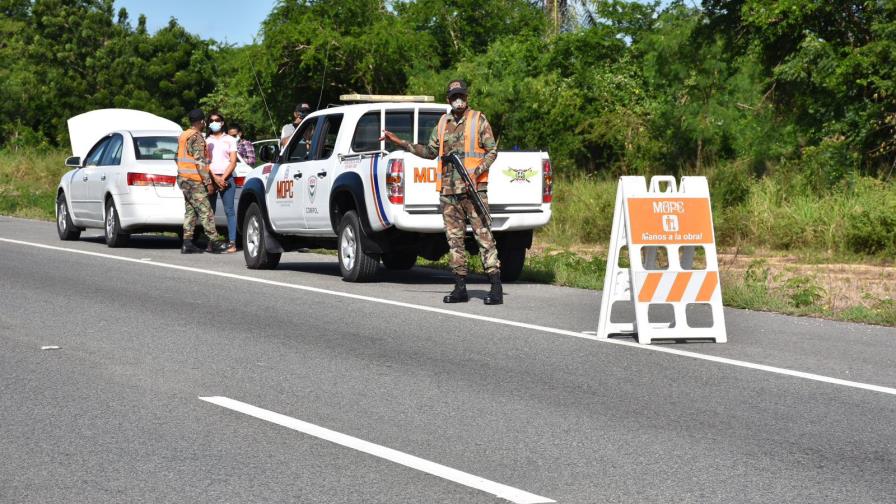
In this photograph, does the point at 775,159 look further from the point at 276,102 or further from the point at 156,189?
the point at 276,102

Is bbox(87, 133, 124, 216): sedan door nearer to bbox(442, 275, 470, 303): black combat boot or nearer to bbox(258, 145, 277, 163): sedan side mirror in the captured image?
bbox(258, 145, 277, 163): sedan side mirror

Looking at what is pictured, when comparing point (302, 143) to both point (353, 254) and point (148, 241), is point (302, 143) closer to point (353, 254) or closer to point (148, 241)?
point (353, 254)

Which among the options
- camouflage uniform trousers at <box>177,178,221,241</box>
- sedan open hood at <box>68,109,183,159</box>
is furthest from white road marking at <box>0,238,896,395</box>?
sedan open hood at <box>68,109,183,159</box>

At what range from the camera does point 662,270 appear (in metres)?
10.2

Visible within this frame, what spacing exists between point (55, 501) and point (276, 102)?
34.0 meters

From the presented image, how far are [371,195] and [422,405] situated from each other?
621 centimetres

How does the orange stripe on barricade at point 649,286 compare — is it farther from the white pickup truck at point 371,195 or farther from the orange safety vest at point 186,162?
the orange safety vest at point 186,162

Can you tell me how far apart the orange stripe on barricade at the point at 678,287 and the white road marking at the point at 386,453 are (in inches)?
153

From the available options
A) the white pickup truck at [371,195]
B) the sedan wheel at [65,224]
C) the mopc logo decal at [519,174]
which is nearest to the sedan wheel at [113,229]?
the sedan wheel at [65,224]

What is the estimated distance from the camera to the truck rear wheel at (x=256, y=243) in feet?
52.3

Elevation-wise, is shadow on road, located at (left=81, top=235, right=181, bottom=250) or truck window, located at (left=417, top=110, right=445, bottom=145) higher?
truck window, located at (left=417, top=110, right=445, bottom=145)

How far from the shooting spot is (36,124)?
63812mm

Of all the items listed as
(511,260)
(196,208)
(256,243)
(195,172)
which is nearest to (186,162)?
(195,172)

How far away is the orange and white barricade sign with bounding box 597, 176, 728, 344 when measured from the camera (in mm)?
10016
